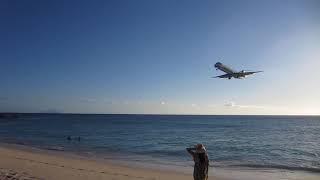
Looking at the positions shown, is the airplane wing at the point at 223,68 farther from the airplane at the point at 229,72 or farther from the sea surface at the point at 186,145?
the sea surface at the point at 186,145

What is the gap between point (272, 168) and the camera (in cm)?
2625

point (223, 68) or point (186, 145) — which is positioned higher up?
point (223, 68)

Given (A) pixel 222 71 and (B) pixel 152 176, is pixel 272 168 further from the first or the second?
(A) pixel 222 71

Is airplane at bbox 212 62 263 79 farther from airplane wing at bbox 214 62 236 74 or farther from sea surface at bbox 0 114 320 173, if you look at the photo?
sea surface at bbox 0 114 320 173

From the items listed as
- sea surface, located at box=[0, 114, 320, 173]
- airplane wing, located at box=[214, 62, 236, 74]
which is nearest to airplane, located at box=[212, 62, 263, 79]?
airplane wing, located at box=[214, 62, 236, 74]

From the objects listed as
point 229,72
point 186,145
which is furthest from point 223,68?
point 186,145

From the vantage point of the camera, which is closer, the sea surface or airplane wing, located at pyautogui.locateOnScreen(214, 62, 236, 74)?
airplane wing, located at pyautogui.locateOnScreen(214, 62, 236, 74)

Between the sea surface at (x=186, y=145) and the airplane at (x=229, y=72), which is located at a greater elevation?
the airplane at (x=229, y=72)

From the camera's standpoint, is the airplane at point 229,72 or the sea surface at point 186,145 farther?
the sea surface at point 186,145

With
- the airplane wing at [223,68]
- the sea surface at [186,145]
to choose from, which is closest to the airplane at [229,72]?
the airplane wing at [223,68]

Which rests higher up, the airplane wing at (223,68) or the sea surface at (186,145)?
the airplane wing at (223,68)

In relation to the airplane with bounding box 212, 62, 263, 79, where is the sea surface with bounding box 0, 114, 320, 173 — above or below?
below

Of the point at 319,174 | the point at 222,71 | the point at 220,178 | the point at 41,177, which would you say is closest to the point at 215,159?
the point at 319,174

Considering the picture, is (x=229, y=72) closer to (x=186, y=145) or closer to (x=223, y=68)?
(x=223, y=68)
